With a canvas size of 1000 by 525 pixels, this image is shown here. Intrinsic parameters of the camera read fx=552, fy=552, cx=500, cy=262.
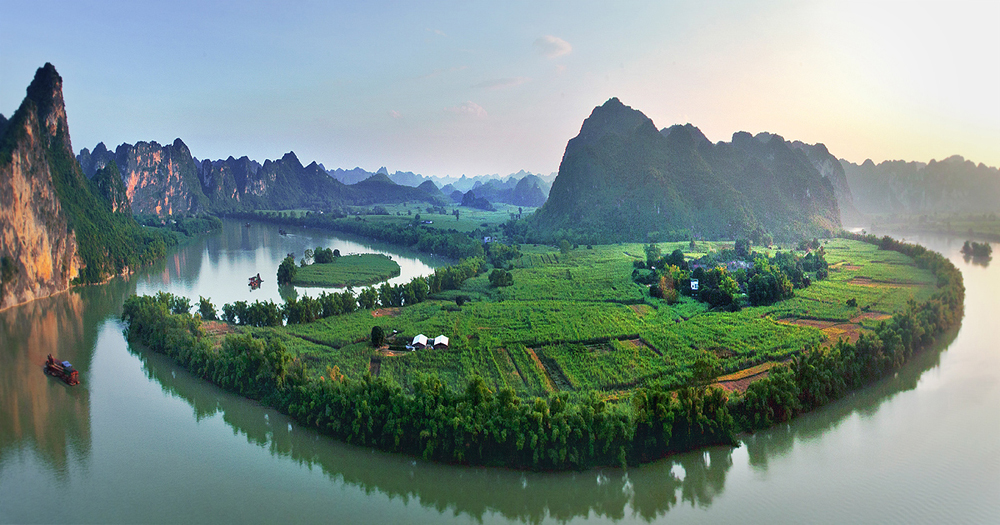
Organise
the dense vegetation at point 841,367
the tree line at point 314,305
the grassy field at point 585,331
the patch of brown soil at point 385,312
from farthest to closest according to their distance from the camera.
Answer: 1. the patch of brown soil at point 385,312
2. the tree line at point 314,305
3. the grassy field at point 585,331
4. the dense vegetation at point 841,367

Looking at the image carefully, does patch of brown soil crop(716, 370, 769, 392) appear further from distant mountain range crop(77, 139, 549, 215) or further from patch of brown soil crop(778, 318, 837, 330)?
distant mountain range crop(77, 139, 549, 215)

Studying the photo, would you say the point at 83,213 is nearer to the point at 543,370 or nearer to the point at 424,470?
the point at 543,370

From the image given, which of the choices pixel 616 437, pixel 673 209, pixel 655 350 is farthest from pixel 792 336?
pixel 673 209

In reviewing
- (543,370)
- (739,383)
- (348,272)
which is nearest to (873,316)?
(739,383)

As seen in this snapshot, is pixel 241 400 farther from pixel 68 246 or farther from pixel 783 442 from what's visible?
pixel 68 246

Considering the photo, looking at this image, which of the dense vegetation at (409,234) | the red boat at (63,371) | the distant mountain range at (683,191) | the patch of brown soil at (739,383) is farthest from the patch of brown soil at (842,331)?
the distant mountain range at (683,191)

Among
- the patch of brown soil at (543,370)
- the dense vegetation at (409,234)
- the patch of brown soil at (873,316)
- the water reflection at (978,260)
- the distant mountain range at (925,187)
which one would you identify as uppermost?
the distant mountain range at (925,187)

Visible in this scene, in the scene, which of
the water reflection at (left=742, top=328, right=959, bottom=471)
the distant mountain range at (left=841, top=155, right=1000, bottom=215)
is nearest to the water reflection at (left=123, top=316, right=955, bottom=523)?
the water reflection at (left=742, top=328, right=959, bottom=471)

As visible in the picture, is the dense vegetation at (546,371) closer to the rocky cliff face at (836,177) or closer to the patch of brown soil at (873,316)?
the patch of brown soil at (873,316)
